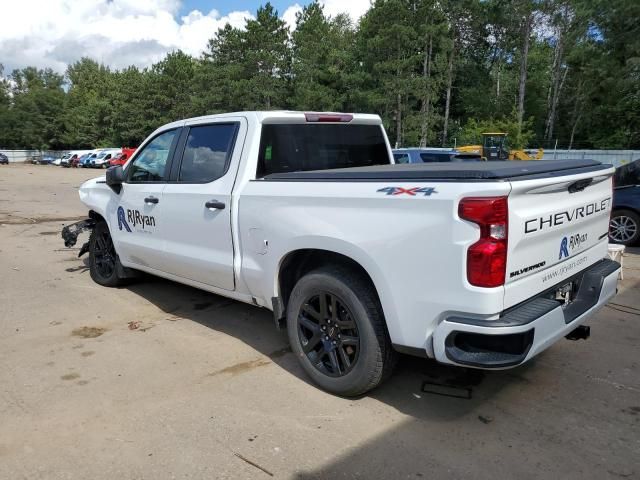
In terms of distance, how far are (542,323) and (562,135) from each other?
49589mm

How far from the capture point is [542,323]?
2889 millimetres

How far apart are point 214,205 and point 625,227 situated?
24.8 feet

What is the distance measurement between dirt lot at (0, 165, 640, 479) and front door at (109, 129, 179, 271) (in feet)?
2.34

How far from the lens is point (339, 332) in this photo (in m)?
3.54

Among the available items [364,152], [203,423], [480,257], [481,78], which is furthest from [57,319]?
[481,78]

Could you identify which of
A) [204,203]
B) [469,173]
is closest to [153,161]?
[204,203]

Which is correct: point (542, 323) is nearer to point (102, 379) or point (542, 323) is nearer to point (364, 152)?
point (364, 152)

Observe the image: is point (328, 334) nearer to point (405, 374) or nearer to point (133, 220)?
point (405, 374)

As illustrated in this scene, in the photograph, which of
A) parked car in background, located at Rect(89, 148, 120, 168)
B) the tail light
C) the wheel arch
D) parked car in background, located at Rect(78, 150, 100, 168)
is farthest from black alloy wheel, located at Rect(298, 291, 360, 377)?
parked car in background, located at Rect(78, 150, 100, 168)

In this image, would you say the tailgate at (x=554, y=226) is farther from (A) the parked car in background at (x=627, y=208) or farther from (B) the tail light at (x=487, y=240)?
(A) the parked car in background at (x=627, y=208)

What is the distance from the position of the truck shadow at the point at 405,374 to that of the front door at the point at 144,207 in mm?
708

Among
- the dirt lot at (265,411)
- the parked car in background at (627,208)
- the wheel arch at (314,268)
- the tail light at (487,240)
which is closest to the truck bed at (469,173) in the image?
the tail light at (487,240)

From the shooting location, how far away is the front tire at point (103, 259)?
20.5ft

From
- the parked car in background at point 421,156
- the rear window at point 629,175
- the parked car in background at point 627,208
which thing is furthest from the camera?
the parked car in background at point 421,156
